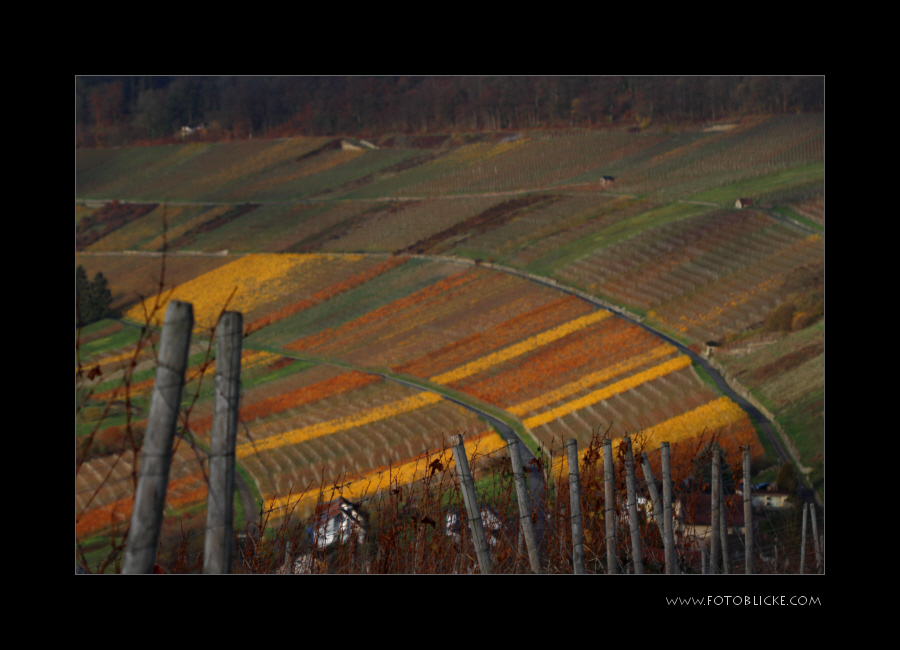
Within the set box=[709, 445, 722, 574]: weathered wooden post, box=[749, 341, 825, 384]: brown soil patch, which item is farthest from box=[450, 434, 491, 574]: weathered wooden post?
box=[749, 341, 825, 384]: brown soil patch

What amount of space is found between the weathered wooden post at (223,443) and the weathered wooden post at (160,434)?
125 millimetres

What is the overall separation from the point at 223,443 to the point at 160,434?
8.2 inches

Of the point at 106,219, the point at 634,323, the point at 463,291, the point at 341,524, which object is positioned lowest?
the point at 341,524

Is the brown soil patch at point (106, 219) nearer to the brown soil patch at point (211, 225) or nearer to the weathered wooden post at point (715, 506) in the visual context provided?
the brown soil patch at point (211, 225)

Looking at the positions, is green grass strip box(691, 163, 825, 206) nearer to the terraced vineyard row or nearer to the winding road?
the terraced vineyard row

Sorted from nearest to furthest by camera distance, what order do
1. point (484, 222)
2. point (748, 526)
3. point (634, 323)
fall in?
point (748, 526), point (634, 323), point (484, 222)

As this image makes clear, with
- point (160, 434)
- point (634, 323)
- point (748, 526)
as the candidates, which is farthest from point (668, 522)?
point (634, 323)

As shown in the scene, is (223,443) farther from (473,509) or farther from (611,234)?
(611,234)

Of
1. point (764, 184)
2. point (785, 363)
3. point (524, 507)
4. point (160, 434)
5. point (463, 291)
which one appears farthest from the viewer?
point (764, 184)

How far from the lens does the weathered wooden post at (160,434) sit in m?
2.79

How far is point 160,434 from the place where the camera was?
2842mm

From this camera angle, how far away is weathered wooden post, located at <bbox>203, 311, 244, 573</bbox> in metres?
2.87

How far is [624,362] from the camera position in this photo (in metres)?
28.5
